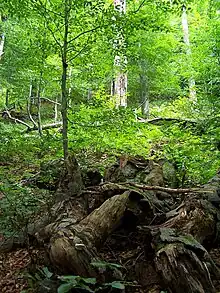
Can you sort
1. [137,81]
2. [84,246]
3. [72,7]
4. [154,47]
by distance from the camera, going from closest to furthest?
[84,246], [72,7], [154,47], [137,81]

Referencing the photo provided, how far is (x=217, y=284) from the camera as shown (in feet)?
9.43

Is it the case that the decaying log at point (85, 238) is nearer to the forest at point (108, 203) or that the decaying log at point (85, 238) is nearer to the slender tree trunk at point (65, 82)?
the forest at point (108, 203)

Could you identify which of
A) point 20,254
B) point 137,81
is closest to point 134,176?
point 20,254

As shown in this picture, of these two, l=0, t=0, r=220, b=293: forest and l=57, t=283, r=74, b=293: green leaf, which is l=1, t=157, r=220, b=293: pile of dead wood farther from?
l=57, t=283, r=74, b=293: green leaf

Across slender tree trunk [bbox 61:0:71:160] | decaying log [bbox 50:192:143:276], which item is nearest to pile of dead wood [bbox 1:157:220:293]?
decaying log [bbox 50:192:143:276]

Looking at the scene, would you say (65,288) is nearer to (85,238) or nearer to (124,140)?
(85,238)

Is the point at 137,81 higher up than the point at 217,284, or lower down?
higher up

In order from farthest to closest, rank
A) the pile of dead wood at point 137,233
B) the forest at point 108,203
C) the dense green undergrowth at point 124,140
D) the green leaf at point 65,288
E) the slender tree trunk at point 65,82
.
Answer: the slender tree trunk at point 65,82 < the dense green undergrowth at point 124,140 < the forest at point 108,203 < the pile of dead wood at point 137,233 < the green leaf at point 65,288

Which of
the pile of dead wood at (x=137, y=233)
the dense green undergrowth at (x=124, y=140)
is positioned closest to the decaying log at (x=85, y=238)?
the pile of dead wood at (x=137, y=233)

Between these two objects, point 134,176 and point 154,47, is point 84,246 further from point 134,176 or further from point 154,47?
Answer: point 154,47

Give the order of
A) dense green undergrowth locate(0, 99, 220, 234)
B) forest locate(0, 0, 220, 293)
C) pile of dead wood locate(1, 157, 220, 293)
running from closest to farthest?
pile of dead wood locate(1, 157, 220, 293) < forest locate(0, 0, 220, 293) < dense green undergrowth locate(0, 99, 220, 234)

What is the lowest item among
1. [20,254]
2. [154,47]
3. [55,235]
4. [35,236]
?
[20,254]

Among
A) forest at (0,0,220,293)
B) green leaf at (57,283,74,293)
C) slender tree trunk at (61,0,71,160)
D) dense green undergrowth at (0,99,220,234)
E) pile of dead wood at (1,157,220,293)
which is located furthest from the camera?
slender tree trunk at (61,0,71,160)

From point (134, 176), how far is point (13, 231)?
225 cm
